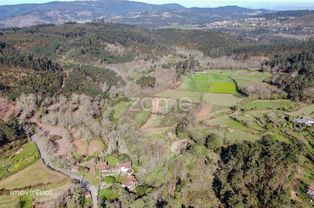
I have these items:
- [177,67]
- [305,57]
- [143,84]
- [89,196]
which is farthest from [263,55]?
[89,196]

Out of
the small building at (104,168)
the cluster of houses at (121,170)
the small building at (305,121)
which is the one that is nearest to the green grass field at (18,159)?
the small building at (104,168)

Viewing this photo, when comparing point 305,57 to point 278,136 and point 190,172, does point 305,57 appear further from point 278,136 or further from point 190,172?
point 190,172

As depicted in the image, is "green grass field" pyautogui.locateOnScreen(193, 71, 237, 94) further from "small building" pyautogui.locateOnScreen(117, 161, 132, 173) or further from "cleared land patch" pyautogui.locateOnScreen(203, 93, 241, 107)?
"small building" pyautogui.locateOnScreen(117, 161, 132, 173)

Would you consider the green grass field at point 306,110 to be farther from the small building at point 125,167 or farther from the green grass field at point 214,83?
the small building at point 125,167

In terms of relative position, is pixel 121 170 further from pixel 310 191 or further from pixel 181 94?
pixel 181 94

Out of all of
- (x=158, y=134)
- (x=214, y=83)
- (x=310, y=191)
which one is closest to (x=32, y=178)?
(x=158, y=134)

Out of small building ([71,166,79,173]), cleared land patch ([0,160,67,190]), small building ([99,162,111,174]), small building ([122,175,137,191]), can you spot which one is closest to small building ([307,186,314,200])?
small building ([122,175,137,191])
